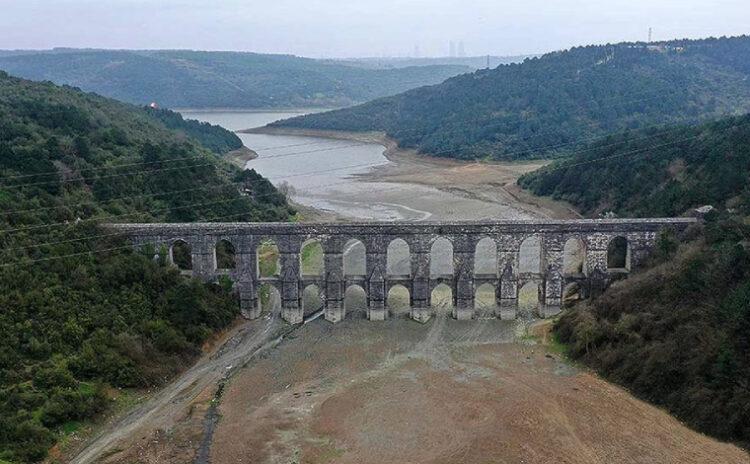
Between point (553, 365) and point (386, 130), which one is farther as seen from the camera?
point (386, 130)

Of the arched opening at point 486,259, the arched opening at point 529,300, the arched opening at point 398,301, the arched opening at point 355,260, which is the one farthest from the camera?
the arched opening at point 355,260

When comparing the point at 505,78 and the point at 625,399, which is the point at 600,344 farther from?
the point at 505,78

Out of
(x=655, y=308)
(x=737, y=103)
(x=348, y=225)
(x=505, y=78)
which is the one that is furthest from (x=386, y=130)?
(x=655, y=308)

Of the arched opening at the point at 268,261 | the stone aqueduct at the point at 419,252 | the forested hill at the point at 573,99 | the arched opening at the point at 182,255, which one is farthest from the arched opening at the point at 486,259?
the forested hill at the point at 573,99

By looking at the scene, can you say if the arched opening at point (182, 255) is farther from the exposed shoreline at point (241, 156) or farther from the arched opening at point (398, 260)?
the exposed shoreline at point (241, 156)

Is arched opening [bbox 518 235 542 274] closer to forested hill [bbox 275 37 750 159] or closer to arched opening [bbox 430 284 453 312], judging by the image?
arched opening [bbox 430 284 453 312]
